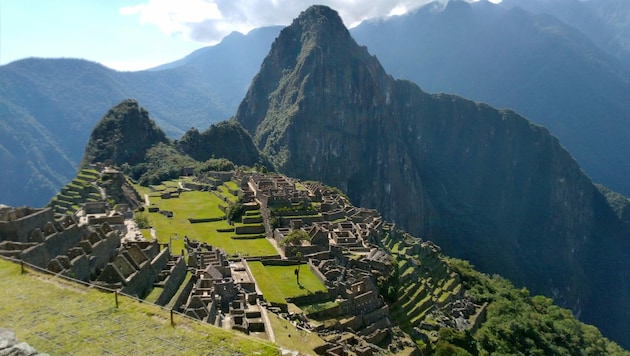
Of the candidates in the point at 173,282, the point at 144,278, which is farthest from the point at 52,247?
the point at 173,282

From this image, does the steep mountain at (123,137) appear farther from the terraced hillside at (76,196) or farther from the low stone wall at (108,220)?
the low stone wall at (108,220)

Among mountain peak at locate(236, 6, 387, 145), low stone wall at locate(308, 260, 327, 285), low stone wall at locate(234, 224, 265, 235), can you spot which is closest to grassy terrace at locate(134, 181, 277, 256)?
low stone wall at locate(234, 224, 265, 235)

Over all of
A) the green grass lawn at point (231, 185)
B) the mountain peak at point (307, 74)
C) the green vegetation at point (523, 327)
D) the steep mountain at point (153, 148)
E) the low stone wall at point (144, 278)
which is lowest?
the green vegetation at point (523, 327)

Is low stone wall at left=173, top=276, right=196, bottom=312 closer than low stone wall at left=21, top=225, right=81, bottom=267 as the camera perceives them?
No

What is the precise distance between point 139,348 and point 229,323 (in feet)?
30.6

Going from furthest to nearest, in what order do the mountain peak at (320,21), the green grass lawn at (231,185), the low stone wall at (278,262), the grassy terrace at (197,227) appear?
the mountain peak at (320,21) < the green grass lawn at (231,185) < the grassy terrace at (197,227) < the low stone wall at (278,262)

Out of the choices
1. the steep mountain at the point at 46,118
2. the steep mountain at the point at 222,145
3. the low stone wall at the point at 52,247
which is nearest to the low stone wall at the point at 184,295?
the low stone wall at the point at 52,247

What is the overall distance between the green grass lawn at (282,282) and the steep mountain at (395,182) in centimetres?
11206

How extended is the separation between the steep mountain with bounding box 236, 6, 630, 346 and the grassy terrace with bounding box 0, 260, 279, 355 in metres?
133

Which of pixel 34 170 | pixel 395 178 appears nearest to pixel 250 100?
pixel 395 178

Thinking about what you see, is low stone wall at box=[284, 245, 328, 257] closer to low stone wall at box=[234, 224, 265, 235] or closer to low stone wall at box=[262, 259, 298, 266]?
low stone wall at box=[262, 259, 298, 266]

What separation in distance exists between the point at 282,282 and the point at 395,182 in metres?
143

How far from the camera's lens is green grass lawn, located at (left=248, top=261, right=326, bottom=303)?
29155 millimetres

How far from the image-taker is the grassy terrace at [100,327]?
11.4 metres
